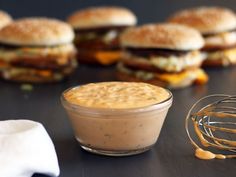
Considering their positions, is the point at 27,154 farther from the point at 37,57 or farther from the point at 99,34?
the point at 99,34

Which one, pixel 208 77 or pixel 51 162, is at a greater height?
pixel 51 162

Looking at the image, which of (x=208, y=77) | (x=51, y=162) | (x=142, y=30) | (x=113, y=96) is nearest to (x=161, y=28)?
(x=142, y=30)

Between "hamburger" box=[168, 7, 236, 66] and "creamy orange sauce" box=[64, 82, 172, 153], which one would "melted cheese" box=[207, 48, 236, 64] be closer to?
"hamburger" box=[168, 7, 236, 66]

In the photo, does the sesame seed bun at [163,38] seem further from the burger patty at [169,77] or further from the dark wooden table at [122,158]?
the dark wooden table at [122,158]

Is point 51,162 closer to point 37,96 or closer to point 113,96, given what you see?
point 113,96

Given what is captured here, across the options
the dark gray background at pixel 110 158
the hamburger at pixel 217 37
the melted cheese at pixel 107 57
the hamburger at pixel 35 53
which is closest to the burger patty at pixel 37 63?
the hamburger at pixel 35 53

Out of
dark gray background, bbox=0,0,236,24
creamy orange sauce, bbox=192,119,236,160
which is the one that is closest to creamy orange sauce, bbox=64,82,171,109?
creamy orange sauce, bbox=192,119,236,160

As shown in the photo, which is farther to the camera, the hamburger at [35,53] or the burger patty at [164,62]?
the hamburger at [35,53]

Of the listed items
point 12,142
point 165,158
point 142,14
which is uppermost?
point 12,142
